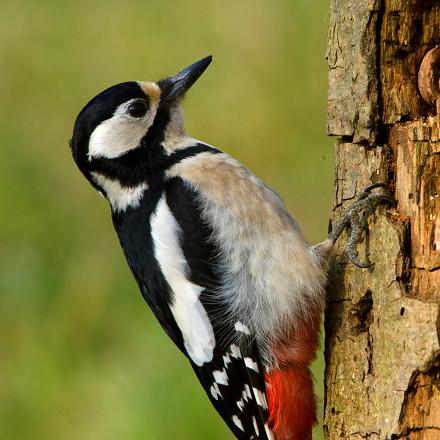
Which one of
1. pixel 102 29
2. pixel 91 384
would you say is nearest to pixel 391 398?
pixel 91 384

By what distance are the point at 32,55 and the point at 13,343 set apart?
2195 mm

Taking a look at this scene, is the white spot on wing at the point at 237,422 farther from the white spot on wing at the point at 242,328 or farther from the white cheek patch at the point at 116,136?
the white cheek patch at the point at 116,136

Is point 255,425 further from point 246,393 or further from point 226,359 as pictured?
point 226,359

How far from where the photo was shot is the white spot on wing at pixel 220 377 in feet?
12.5

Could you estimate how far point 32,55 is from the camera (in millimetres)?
7133

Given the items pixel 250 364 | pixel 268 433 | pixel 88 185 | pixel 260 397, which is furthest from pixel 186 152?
pixel 88 185

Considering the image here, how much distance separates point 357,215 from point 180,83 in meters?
1.13

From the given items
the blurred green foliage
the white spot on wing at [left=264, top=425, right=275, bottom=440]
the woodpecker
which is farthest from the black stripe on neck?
Result: the blurred green foliage

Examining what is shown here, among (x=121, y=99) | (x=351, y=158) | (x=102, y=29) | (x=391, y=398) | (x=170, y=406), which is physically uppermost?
(x=102, y=29)

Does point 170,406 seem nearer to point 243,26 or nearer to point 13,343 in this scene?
point 13,343

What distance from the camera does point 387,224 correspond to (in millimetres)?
3479

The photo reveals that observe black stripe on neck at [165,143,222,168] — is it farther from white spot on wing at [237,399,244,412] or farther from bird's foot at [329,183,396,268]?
white spot on wing at [237,399,244,412]

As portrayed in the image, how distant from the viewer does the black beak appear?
432 cm

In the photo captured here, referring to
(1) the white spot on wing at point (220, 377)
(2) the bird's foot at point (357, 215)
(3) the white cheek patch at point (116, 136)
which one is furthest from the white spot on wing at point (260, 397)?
(3) the white cheek patch at point (116, 136)
